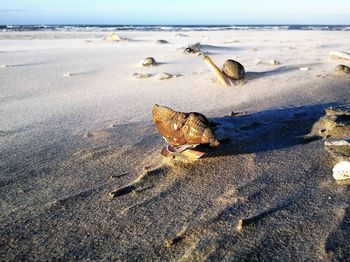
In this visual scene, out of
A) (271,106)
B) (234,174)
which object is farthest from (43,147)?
(271,106)

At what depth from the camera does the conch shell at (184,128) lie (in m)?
2.58

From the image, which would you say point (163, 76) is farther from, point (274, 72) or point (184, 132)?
point (184, 132)

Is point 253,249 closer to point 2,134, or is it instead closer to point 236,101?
point 2,134

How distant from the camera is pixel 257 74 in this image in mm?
6160

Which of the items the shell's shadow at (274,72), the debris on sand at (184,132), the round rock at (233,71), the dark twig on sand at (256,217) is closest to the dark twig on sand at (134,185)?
the debris on sand at (184,132)

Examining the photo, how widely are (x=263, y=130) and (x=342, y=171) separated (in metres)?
0.96

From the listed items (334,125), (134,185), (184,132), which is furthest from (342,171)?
(134,185)

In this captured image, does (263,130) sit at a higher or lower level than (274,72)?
higher

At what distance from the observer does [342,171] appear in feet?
7.83

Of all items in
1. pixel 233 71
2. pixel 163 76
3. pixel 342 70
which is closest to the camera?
pixel 233 71

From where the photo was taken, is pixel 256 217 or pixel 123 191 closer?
pixel 256 217

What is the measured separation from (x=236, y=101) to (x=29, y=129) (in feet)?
8.03

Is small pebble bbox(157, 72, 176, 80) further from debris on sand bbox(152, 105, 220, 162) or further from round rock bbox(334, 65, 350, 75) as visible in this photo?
debris on sand bbox(152, 105, 220, 162)

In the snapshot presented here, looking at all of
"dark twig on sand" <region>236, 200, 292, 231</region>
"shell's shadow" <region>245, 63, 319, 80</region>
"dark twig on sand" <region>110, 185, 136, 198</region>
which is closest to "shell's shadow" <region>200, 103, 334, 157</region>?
"dark twig on sand" <region>110, 185, 136, 198</region>
